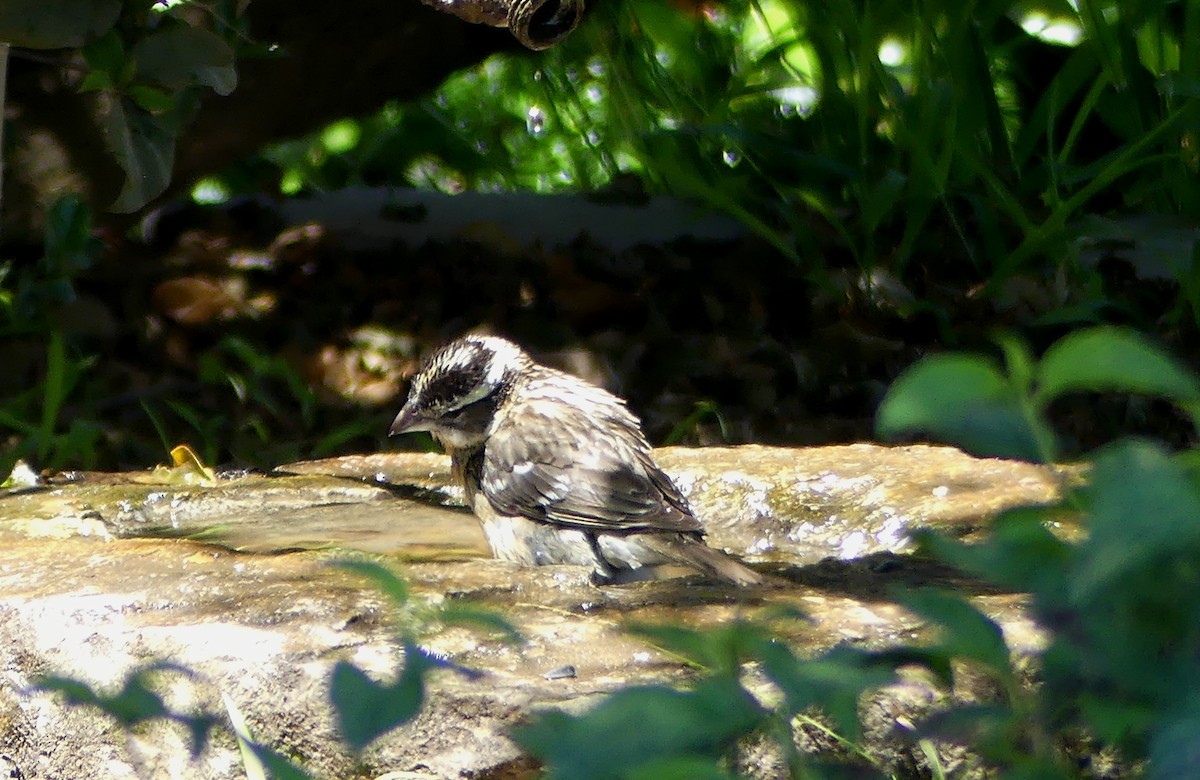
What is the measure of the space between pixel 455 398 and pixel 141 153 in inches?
48.4

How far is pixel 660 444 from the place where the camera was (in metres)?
5.59

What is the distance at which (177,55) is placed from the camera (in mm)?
3545

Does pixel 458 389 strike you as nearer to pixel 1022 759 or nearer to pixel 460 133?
pixel 1022 759

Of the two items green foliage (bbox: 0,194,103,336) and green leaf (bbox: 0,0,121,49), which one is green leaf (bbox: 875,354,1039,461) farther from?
green foliage (bbox: 0,194,103,336)

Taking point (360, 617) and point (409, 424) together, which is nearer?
point (360, 617)

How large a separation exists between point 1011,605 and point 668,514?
1344mm

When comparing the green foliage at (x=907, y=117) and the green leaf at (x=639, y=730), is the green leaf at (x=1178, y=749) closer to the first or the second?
the green leaf at (x=639, y=730)

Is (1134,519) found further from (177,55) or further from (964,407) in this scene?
(177,55)

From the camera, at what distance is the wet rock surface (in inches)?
85.9

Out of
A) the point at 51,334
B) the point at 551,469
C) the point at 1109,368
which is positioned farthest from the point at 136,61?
the point at 1109,368

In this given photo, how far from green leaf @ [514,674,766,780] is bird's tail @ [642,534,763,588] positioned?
1.83 meters

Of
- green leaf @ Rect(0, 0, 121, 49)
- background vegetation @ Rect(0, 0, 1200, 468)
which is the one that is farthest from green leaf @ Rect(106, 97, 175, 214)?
background vegetation @ Rect(0, 0, 1200, 468)

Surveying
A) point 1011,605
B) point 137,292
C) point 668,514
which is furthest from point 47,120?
point 1011,605

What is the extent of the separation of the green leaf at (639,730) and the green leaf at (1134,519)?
318 millimetres
